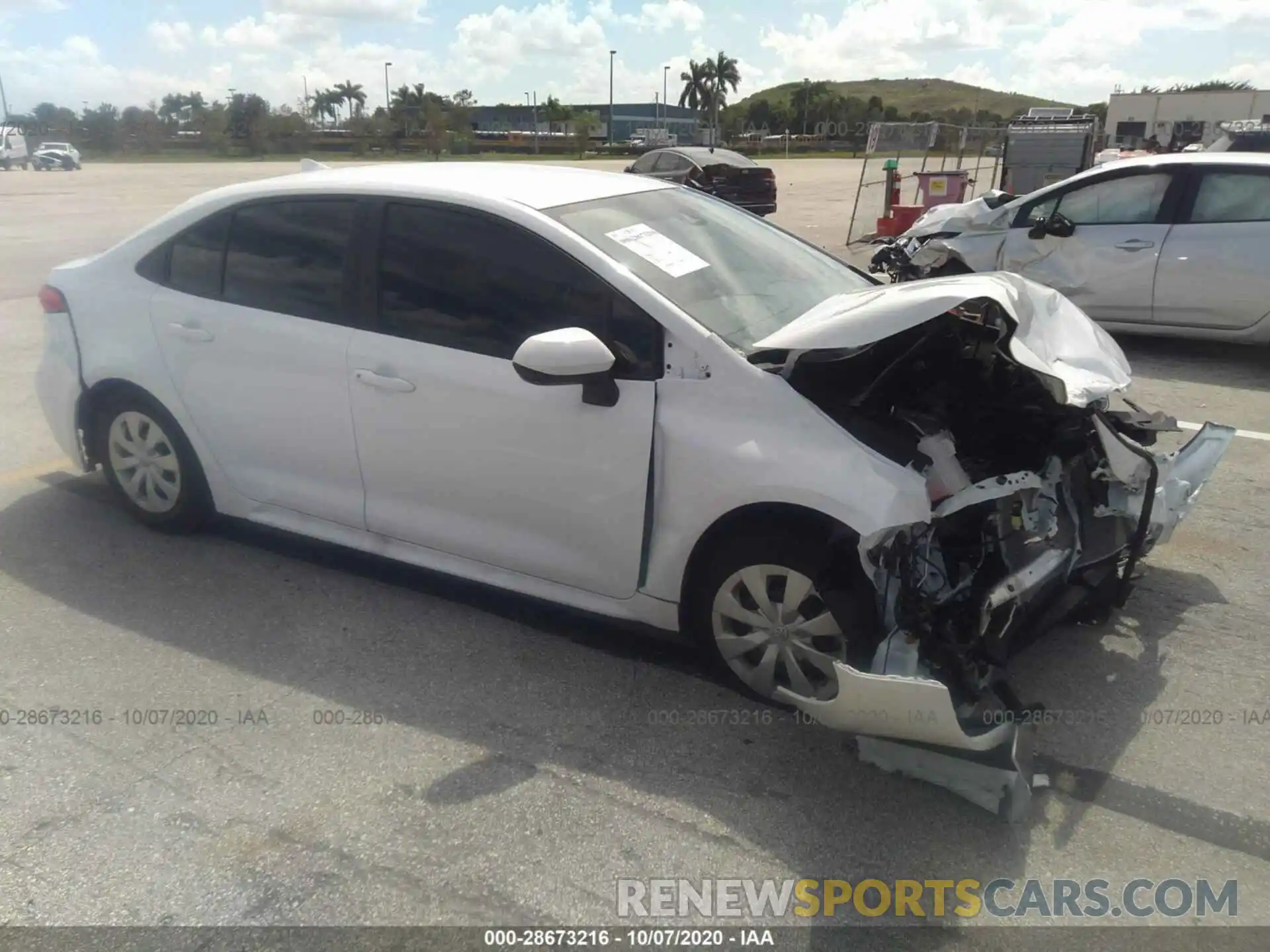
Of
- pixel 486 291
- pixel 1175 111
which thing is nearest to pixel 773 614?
pixel 486 291

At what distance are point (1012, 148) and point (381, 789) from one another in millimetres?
16575

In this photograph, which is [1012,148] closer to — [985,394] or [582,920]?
[985,394]

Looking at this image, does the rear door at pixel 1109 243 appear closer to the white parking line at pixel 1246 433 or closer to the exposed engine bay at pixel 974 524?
the white parking line at pixel 1246 433

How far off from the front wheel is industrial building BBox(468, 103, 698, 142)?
9377 cm

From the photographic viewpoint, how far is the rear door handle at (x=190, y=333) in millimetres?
4145

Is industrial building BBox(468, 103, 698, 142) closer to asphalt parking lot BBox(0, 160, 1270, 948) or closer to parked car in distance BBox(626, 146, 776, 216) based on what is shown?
parked car in distance BBox(626, 146, 776, 216)

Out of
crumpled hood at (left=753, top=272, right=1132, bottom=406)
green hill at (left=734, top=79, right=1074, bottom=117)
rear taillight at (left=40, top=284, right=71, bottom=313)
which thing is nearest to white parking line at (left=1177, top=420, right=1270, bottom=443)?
crumpled hood at (left=753, top=272, right=1132, bottom=406)

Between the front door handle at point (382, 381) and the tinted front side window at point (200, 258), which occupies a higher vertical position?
the tinted front side window at point (200, 258)

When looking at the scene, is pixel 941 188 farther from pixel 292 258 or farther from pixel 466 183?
pixel 292 258

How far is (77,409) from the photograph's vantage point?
15.1 ft

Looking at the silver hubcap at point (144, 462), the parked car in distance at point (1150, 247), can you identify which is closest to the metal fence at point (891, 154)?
the parked car in distance at point (1150, 247)

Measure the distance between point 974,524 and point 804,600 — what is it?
598 mm

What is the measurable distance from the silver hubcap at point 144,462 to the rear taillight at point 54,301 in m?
0.58

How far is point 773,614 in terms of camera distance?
123 inches
